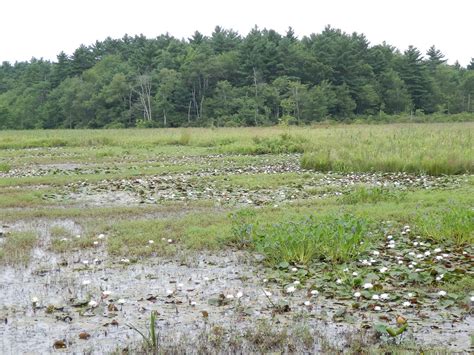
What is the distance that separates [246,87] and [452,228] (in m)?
74.5

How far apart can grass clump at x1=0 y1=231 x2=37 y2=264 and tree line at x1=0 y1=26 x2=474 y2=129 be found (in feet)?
203

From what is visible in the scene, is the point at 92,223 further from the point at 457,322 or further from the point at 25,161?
the point at 25,161

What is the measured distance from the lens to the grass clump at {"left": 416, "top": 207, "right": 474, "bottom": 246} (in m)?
8.98

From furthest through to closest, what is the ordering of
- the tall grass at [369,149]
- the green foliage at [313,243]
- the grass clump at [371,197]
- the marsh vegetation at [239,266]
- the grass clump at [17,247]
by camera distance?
the tall grass at [369,149] → the grass clump at [371,197] → the grass clump at [17,247] → the green foliage at [313,243] → the marsh vegetation at [239,266]

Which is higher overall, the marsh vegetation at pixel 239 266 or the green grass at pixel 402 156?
the green grass at pixel 402 156

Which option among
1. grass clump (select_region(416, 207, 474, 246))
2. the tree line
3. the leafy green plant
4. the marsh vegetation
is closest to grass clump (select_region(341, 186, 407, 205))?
the marsh vegetation

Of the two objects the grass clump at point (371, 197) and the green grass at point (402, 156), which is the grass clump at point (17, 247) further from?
the green grass at point (402, 156)

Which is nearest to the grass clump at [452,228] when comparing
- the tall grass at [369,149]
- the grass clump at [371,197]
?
the grass clump at [371,197]

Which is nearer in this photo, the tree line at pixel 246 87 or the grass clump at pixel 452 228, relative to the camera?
the grass clump at pixel 452 228

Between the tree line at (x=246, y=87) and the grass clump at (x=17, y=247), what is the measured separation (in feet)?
203

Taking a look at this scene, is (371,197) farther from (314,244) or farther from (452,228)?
(314,244)

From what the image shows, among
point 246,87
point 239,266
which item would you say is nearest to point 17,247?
point 239,266

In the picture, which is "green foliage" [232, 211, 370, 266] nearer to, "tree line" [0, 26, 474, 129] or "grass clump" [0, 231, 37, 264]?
"grass clump" [0, 231, 37, 264]

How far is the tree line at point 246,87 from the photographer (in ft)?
262
